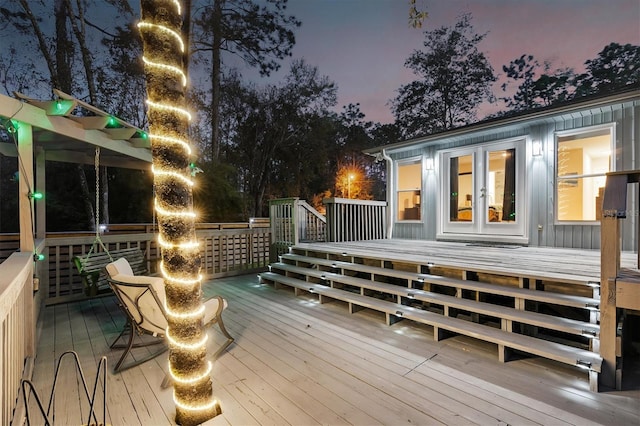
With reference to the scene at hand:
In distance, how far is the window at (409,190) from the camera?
23.1ft

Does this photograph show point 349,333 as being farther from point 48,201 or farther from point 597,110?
point 48,201

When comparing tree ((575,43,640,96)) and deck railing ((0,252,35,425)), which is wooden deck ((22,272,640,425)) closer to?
deck railing ((0,252,35,425))

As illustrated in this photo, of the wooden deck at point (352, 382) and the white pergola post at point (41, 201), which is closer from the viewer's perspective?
the wooden deck at point (352, 382)

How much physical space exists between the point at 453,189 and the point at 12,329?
6803 mm

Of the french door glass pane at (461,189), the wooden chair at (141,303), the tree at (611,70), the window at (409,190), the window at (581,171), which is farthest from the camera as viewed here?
the tree at (611,70)

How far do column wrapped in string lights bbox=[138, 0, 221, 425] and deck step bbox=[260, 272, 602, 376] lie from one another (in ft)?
7.69

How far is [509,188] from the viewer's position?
5.60 m

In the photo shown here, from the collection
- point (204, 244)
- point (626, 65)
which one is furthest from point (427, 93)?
point (204, 244)

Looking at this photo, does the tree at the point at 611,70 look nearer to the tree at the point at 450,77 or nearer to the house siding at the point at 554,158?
the tree at the point at 450,77

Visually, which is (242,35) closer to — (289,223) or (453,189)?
(289,223)

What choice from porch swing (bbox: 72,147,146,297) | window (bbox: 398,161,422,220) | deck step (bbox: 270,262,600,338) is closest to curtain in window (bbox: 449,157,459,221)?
window (bbox: 398,161,422,220)

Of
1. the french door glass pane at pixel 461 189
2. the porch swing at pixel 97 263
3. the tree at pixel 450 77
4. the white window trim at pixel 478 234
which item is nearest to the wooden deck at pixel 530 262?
the white window trim at pixel 478 234

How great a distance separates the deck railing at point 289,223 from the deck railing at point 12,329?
4.16 m

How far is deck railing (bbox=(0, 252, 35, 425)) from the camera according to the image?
161cm
